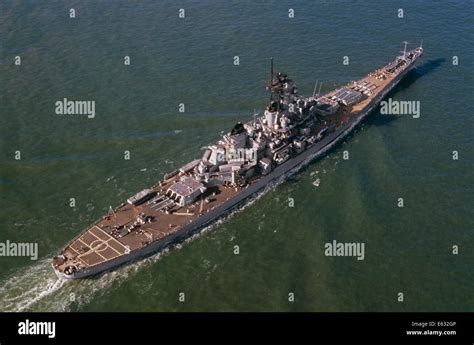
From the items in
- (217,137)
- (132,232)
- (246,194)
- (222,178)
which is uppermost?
(217,137)

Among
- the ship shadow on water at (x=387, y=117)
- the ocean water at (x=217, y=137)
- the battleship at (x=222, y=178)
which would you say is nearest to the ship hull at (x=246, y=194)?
the battleship at (x=222, y=178)

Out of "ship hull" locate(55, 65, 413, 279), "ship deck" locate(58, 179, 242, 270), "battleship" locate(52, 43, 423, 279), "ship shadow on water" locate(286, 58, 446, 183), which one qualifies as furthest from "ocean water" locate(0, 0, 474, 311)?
"ship deck" locate(58, 179, 242, 270)

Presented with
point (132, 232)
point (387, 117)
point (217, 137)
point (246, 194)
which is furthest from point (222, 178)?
point (387, 117)

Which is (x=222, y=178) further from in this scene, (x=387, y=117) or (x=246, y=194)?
(x=387, y=117)

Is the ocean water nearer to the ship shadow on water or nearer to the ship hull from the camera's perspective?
the ship shadow on water

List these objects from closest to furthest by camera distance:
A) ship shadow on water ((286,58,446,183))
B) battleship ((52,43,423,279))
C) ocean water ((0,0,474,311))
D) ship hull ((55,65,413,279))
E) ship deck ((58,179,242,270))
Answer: ocean water ((0,0,474,311)) → ship hull ((55,65,413,279)) → ship deck ((58,179,242,270)) → battleship ((52,43,423,279)) → ship shadow on water ((286,58,446,183))

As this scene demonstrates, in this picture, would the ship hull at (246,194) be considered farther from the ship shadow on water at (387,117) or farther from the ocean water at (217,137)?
the ocean water at (217,137)

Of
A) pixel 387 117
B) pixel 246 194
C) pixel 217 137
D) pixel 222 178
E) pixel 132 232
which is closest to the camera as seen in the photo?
pixel 132 232
